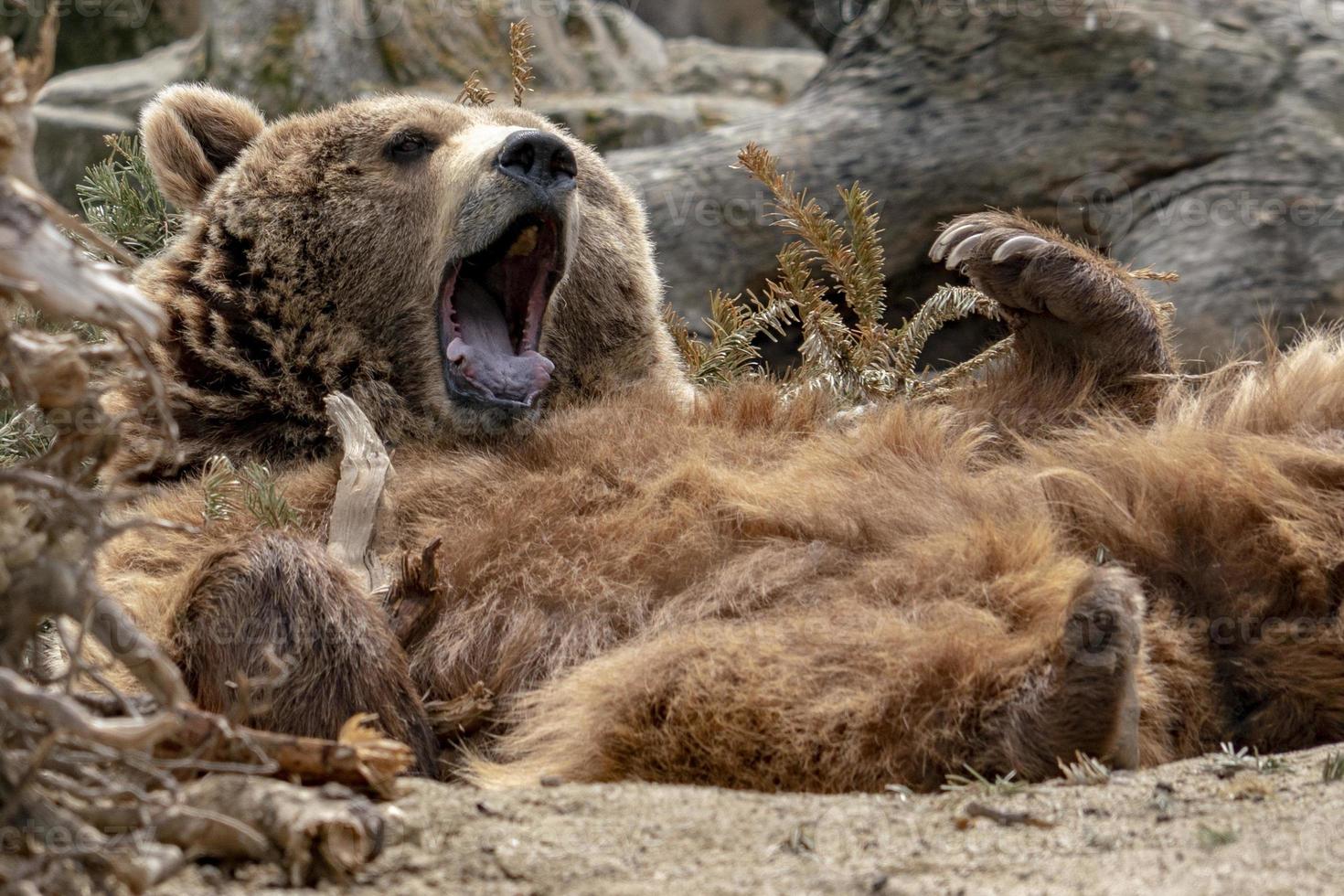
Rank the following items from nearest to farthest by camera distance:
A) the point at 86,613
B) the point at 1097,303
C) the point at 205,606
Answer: the point at 86,613
the point at 205,606
the point at 1097,303

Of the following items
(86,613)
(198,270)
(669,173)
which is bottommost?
(669,173)

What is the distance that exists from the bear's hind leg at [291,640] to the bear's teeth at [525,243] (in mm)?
1524

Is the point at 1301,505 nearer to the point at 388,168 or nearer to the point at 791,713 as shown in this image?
the point at 791,713

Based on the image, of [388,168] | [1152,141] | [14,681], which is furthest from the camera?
[1152,141]

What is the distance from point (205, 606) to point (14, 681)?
1.23m

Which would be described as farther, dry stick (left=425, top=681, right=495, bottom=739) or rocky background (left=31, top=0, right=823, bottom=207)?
rocky background (left=31, top=0, right=823, bottom=207)

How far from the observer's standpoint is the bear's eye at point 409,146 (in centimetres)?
422

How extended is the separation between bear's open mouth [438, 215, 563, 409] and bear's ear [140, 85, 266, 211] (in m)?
0.80

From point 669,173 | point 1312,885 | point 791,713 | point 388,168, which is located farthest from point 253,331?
point 669,173

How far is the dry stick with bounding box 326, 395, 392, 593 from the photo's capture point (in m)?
3.16

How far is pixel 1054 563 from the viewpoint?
2.92 m

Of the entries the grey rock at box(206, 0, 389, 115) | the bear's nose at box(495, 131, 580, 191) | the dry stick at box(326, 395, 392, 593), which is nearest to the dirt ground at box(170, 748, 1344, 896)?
the dry stick at box(326, 395, 392, 593)

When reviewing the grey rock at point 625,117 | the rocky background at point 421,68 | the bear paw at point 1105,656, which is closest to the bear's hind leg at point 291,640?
the bear paw at point 1105,656

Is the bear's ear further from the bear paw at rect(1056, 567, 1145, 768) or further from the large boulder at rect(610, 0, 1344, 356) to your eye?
the bear paw at rect(1056, 567, 1145, 768)
